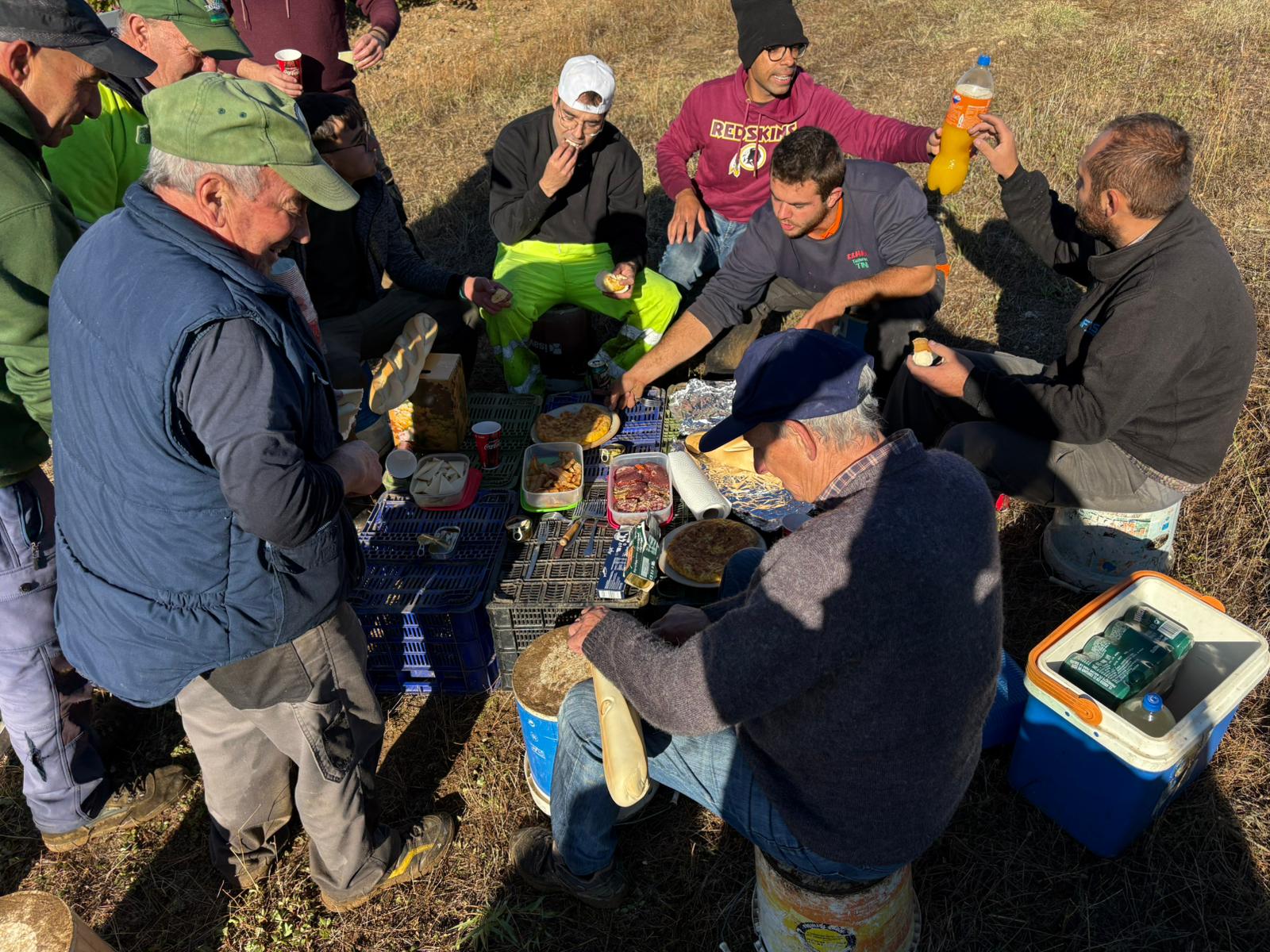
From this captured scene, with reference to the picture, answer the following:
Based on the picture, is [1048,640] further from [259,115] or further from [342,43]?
[342,43]

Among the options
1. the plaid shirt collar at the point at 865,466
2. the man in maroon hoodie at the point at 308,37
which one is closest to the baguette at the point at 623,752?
the plaid shirt collar at the point at 865,466

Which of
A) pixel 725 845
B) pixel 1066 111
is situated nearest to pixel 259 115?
pixel 725 845

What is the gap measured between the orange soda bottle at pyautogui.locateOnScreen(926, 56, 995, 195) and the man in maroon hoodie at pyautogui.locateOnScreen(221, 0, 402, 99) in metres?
4.10

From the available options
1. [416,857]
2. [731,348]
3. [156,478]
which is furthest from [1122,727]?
[731,348]

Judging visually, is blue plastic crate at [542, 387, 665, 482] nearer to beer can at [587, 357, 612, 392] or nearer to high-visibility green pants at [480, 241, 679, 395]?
beer can at [587, 357, 612, 392]

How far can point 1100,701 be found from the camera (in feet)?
10.5

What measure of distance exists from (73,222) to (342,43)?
434 cm

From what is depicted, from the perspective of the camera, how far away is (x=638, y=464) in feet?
14.7

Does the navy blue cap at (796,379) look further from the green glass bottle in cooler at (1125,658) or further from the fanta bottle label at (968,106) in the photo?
the fanta bottle label at (968,106)

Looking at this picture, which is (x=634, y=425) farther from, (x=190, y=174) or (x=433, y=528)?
(x=190, y=174)

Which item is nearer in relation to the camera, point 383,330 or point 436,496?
point 436,496

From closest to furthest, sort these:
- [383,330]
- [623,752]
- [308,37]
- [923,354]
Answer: [623,752], [923,354], [383,330], [308,37]

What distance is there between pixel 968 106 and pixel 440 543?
414 centimetres

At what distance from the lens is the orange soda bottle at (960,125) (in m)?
5.23
